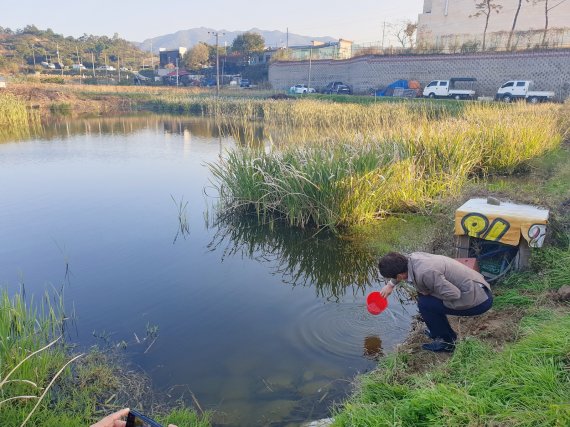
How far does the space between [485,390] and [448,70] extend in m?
32.2

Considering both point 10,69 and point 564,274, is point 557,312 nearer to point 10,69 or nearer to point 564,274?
A: point 564,274

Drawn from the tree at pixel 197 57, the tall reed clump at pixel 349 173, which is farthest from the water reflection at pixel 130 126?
the tree at pixel 197 57

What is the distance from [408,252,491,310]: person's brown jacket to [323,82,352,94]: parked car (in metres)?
33.4

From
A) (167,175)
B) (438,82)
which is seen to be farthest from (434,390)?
(438,82)

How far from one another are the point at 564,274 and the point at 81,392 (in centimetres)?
394

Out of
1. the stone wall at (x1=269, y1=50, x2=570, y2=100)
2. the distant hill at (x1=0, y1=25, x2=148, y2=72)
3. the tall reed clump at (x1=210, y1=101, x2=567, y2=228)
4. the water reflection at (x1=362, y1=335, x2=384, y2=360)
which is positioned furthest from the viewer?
the distant hill at (x1=0, y1=25, x2=148, y2=72)

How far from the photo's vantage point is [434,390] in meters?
2.44

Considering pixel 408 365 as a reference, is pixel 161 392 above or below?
below

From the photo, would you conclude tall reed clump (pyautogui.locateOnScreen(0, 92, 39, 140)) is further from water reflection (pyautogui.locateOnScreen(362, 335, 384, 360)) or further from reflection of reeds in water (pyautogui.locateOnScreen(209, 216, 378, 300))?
water reflection (pyautogui.locateOnScreen(362, 335, 384, 360))

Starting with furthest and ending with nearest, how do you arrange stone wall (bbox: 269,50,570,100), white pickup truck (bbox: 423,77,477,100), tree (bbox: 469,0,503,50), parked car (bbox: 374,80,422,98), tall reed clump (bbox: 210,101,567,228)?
1. tree (bbox: 469,0,503,50)
2. parked car (bbox: 374,80,422,98)
3. white pickup truck (bbox: 423,77,477,100)
4. stone wall (bbox: 269,50,570,100)
5. tall reed clump (bbox: 210,101,567,228)

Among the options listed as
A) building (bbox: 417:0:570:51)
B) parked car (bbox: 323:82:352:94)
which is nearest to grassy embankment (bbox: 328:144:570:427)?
building (bbox: 417:0:570:51)

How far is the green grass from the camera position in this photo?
7.05 feet

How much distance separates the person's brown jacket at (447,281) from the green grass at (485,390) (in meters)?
0.36

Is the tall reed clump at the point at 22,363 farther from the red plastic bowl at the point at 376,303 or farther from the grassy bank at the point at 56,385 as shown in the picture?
the red plastic bowl at the point at 376,303
